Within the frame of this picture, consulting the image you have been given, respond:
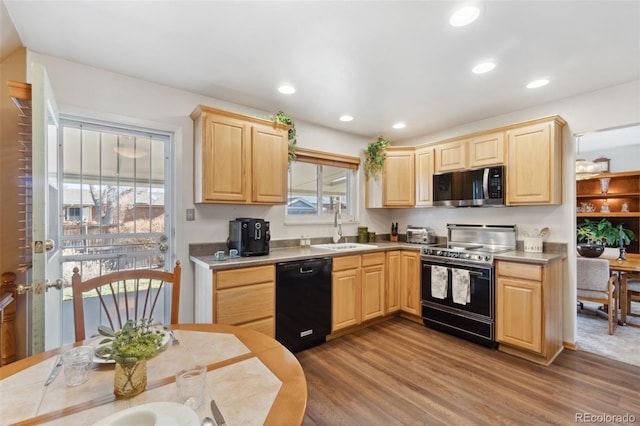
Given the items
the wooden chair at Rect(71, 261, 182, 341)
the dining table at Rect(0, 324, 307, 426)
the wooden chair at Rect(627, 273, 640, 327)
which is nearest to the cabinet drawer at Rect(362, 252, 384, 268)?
the wooden chair at Rect(71, 261, 182, 341)

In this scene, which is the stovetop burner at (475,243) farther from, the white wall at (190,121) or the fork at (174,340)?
the fork at (174,340)

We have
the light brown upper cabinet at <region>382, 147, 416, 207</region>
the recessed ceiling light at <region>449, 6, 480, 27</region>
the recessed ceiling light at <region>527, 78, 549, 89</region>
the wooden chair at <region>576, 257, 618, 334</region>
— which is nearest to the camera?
the recessed ceiling light at <region>449, 6, 480, 27</region>

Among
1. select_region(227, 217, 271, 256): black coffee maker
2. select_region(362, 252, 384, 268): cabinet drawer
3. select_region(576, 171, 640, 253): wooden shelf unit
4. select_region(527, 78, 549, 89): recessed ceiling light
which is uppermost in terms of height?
select_region(527, 78, 549, 89): recessed ceiling light

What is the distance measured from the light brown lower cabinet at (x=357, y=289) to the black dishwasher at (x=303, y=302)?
0.38 feet

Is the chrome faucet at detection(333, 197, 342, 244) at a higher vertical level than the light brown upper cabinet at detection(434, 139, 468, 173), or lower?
lower

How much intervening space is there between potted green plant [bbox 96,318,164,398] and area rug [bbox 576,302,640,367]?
3.76 m

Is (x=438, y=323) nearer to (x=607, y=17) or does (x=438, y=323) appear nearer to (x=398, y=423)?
(x=398, y=423)

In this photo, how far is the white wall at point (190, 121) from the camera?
2301mm

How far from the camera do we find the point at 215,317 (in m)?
2.29

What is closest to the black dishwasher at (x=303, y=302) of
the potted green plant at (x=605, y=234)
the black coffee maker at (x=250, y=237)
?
the black coffee maker at (x=250, y=237)

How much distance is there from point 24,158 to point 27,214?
0.40 metres

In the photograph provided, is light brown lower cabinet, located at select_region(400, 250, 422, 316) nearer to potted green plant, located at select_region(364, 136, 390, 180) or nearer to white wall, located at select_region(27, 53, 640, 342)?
white wall, located at select_region(27, 53, 640, 342)

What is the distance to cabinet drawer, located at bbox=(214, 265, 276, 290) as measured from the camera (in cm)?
232

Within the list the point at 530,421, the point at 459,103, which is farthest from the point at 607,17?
the point at 530,421
